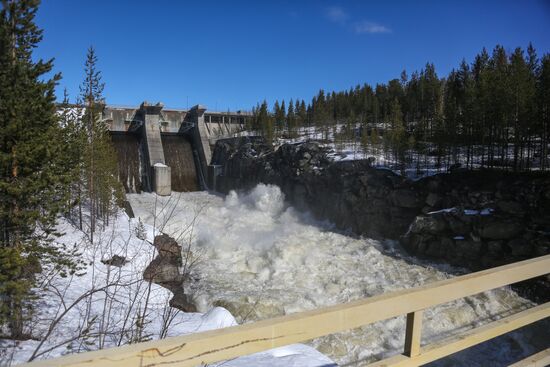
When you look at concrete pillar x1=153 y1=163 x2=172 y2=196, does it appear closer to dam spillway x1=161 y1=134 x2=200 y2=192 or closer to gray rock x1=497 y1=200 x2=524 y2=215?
dam spillway x1=161 y1=134 x2=200 y2=192

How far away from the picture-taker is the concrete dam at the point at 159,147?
29.1 meters

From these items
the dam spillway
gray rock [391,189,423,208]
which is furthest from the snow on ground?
the dam spillway

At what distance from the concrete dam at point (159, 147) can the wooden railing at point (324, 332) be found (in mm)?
28443

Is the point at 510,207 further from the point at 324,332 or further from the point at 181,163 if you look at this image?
the point at 181,163

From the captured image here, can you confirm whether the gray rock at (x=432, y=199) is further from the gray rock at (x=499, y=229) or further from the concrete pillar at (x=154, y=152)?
the concrete pillar at (x=154, y=152)

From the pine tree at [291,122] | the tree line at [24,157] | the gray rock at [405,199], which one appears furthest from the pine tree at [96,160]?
the pine tree at [291,122]

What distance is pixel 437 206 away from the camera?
56.5 ft

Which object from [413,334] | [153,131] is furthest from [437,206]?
[153,131]

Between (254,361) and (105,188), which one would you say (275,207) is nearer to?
(105,188)

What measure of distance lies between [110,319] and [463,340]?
8.76m

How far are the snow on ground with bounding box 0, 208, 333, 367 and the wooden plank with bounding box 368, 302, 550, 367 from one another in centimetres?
228

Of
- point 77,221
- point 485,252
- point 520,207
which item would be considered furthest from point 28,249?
point 520,207

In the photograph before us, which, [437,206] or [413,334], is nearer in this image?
[413,334]

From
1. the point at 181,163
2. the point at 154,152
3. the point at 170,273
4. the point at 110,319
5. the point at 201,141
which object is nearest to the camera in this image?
the point at 110,319
